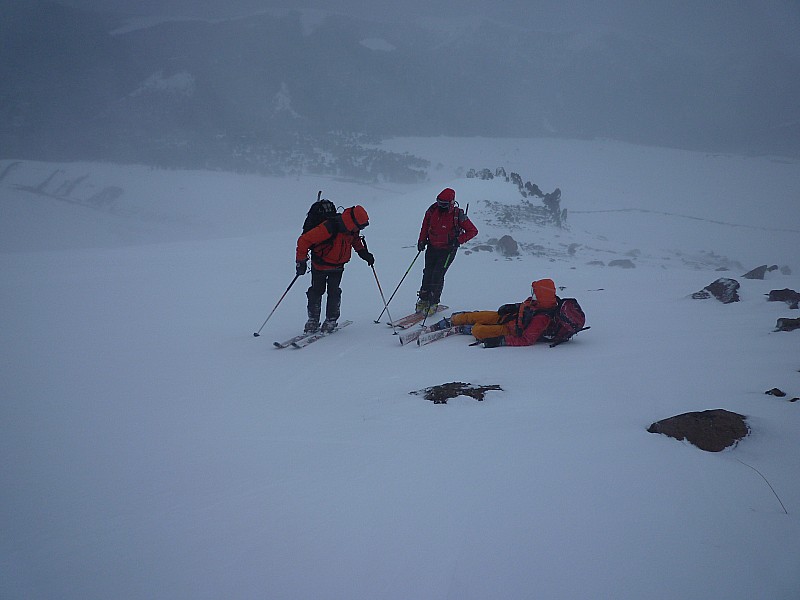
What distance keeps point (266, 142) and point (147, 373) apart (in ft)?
282

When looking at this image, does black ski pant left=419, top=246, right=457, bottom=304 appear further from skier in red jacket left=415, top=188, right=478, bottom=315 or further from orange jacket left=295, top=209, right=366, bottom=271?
orange jacket left=295, top=209, right=366, bottom=271

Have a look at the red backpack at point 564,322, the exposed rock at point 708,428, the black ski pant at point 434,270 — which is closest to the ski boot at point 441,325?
Result: the black ski pant at point 434,270

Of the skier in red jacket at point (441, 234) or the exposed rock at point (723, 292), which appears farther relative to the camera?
the exposed rock at point (723, 292)

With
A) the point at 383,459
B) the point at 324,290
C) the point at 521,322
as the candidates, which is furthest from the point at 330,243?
the point at 383,459

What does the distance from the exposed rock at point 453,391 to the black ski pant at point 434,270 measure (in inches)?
144

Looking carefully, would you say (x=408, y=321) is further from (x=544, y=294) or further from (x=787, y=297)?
(x=787, y=297)

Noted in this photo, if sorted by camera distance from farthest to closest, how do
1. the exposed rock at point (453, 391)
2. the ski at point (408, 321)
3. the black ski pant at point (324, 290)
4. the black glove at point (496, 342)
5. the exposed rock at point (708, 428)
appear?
1. the ski at point (408, 321)
2. the black ski pant at point (324, 290)
3. the black glove at point (496, 342)
4. the exposed rock at point (453, 391)
5. the exposed rock at point (708, 428)

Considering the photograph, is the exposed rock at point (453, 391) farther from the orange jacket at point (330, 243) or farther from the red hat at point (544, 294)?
the orange jacket at point (330, 243)

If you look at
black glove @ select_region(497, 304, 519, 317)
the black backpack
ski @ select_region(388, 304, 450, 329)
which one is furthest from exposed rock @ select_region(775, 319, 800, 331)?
the black backpack

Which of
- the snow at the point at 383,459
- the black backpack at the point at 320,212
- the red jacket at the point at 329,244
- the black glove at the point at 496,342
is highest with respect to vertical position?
the black backpack at the point at 320,212

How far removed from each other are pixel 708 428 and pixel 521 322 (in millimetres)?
2948

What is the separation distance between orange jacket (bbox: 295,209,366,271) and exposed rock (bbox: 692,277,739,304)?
257 inches

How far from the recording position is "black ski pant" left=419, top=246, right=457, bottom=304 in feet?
24.3

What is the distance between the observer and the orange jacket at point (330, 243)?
19.9 ft
